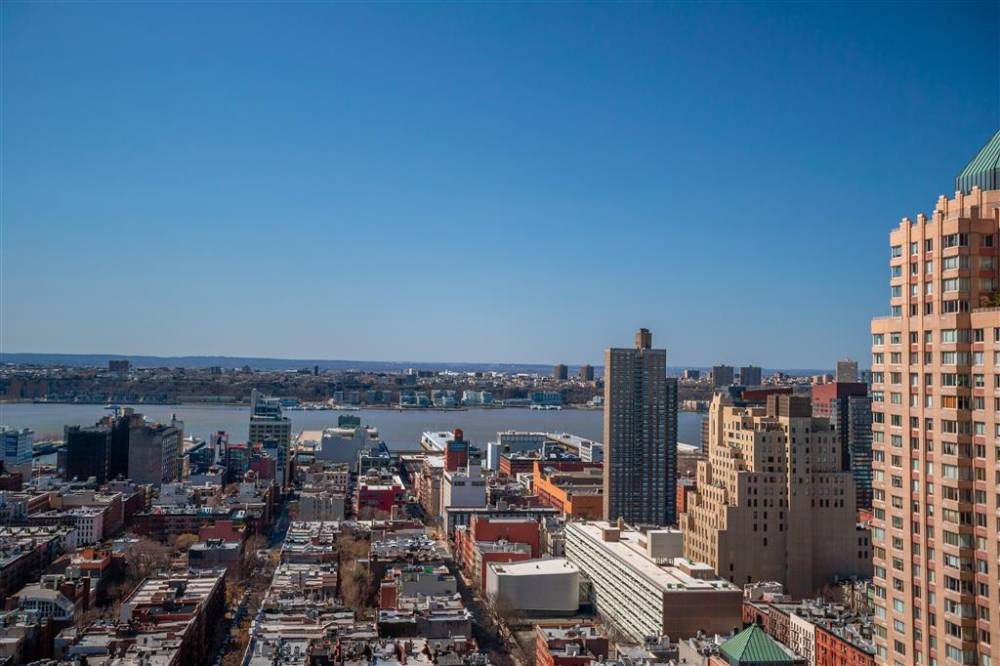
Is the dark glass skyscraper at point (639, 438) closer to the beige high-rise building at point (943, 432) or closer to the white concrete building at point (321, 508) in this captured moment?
the white concrete building at point (321, 508)

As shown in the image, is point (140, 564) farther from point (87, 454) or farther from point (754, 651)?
point (87, 454)

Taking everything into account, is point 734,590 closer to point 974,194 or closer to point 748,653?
point 748,653

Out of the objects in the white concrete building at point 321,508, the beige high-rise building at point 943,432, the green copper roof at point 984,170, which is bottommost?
the white concrete building at point 321,508

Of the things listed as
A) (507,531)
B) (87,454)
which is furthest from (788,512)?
(87,454)

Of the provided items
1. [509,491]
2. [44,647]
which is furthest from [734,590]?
[509,491]

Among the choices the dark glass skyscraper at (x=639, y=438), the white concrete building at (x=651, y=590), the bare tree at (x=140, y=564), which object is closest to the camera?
the white concrete building at (x=651, y=590)

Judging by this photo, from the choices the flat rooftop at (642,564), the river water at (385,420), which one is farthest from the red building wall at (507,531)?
the river water at (385,420)
